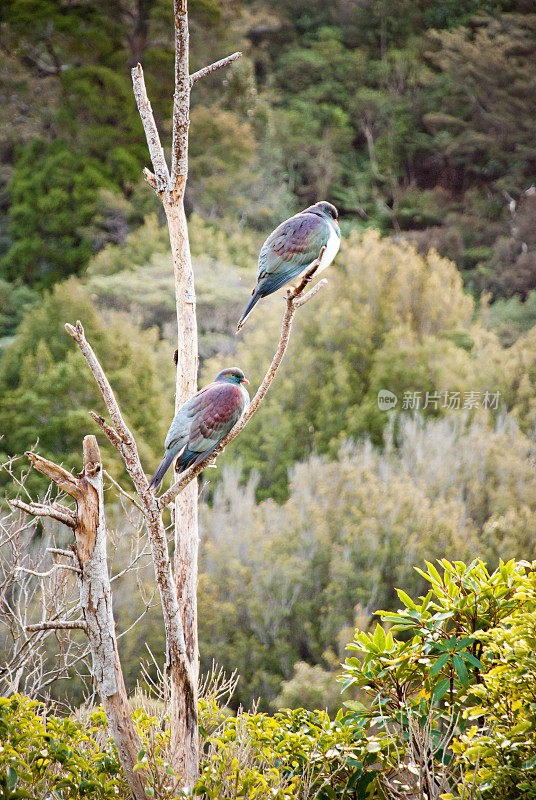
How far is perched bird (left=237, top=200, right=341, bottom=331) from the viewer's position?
255 centimetres

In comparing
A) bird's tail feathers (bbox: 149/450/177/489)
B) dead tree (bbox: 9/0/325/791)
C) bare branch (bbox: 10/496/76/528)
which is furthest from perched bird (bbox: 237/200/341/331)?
bare branch (bbox: 10/496/76/528)

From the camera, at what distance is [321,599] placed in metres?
5.42

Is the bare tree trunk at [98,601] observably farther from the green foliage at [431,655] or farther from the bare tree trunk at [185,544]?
the green foliage at [431,655]

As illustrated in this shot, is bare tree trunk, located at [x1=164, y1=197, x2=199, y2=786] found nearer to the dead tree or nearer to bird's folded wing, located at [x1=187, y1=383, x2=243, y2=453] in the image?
the dead tree

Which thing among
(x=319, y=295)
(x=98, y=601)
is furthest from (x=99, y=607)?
(x=319, y=295)

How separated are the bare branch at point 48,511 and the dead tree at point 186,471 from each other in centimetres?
21

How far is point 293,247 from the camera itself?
2.55 metres

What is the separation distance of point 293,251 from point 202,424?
71 cm

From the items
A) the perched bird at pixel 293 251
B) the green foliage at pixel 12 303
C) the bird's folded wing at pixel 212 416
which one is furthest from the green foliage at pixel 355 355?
the bird's folded wing at pixel 212 416

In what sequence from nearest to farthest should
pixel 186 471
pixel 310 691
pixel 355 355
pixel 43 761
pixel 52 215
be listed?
pixel 43 761 < pixel 186 471 < pixel 310 691 < pixel 355 355 < pixel 52 215

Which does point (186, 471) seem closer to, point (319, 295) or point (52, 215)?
point (319, 295)

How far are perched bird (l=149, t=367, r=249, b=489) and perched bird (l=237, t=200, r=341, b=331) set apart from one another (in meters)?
0.32

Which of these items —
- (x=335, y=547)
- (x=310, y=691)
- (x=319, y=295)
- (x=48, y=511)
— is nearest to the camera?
(x=48, y=511)

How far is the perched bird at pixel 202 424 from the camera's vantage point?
231 centimetres
